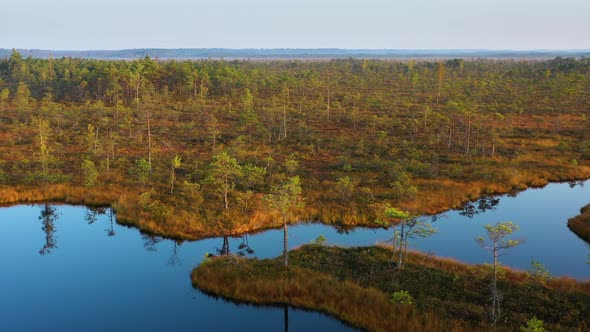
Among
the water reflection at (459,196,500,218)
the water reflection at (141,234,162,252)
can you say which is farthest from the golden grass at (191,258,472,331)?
the water reflection at (459,196,500,218)

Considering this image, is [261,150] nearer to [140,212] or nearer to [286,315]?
[140,212]

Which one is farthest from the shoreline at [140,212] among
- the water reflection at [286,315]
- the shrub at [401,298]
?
the shrub at [401,298]

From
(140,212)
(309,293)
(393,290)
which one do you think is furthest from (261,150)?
(393,290)

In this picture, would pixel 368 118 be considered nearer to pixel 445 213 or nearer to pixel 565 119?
pixel 565 119

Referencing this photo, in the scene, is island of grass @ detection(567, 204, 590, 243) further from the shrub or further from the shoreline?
the shrub

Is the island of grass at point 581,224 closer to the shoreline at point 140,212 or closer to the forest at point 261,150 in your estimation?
the shoreline at point 140,212

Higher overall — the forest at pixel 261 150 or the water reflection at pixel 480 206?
the forest at pixel 261 150

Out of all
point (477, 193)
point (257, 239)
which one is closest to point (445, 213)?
point (477, 193)
